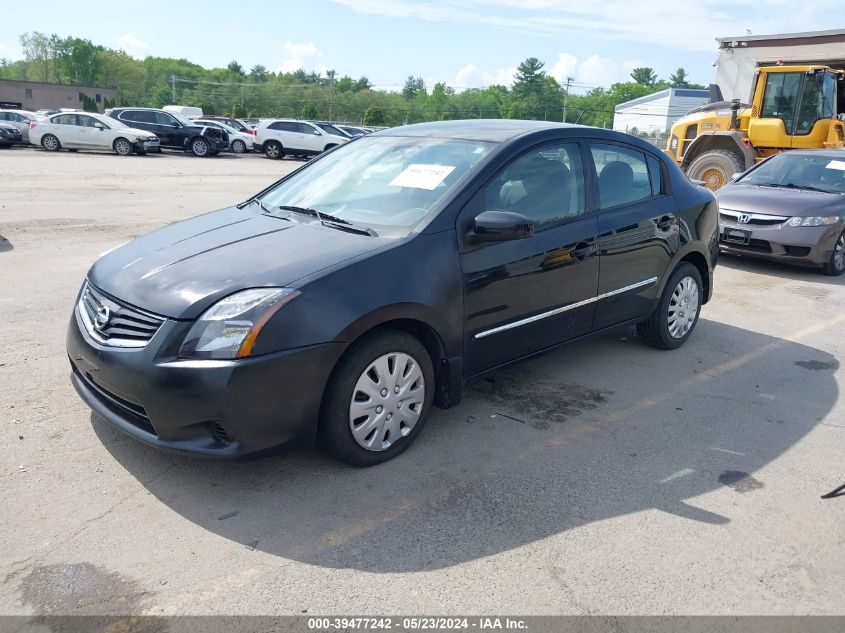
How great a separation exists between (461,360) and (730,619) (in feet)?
5.91

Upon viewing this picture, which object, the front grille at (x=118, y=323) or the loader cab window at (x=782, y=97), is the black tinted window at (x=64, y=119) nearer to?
the loader cab window at (x=782, y=97)

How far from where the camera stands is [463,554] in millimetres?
2936

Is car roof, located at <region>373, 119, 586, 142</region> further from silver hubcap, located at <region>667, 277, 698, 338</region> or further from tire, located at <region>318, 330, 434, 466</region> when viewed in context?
silver hubcap, located at <region>667, 277, 698, 338</region>

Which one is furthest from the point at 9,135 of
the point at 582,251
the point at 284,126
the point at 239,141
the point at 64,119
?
the point at 582,251

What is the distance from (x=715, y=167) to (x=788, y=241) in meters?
6.51

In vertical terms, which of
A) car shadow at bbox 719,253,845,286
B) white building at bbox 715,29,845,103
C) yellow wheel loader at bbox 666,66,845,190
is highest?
white building at bbox 715,29,845,103

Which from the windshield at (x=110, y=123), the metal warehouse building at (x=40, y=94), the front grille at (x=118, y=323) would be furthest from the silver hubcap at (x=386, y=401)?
the metal warehouse building at (x=40, y=94)

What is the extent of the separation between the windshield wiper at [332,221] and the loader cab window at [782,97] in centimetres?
1313

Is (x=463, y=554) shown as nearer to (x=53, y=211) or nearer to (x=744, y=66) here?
(x=53, y=211)


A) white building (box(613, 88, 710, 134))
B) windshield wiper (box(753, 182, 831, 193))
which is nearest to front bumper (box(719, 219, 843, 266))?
windshield wiper (box(753, 182, 831, 193))

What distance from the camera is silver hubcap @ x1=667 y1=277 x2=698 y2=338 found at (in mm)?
5543

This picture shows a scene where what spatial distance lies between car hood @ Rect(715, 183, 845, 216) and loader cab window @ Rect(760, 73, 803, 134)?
20.0ft

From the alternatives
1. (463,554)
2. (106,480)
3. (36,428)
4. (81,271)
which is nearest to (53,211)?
(81,271)

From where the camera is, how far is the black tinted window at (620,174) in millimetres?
4730
